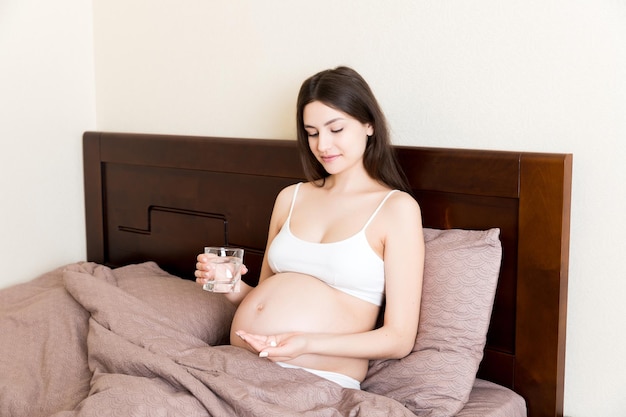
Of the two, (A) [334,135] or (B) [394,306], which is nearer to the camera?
(B) [394,306]

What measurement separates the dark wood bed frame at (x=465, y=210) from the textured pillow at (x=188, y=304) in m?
0.23

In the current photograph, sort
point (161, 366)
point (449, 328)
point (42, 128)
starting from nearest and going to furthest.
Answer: point (161, 366), point (449, 328), point (42, 128)

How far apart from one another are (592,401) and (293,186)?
0.95 metres

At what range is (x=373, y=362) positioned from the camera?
188cm

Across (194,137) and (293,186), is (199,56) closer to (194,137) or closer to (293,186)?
(194,137)

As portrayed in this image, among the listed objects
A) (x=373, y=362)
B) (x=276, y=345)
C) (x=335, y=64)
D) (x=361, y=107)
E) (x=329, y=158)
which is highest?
(x=335, y=64)

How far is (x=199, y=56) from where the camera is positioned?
2.61m

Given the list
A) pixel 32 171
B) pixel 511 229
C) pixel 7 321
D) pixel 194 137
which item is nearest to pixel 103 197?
pixel 32 171

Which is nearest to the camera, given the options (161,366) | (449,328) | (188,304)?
(161,366)

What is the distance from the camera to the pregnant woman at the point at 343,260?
5.77 ft

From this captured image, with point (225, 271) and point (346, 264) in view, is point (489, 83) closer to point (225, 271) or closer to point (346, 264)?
point (346, 264)

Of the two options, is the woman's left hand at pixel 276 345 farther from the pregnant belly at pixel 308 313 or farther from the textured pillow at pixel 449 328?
the textured pillow at pixel 449 328

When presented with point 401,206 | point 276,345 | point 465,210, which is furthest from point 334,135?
point 276,345

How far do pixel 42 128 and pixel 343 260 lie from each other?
150cm
